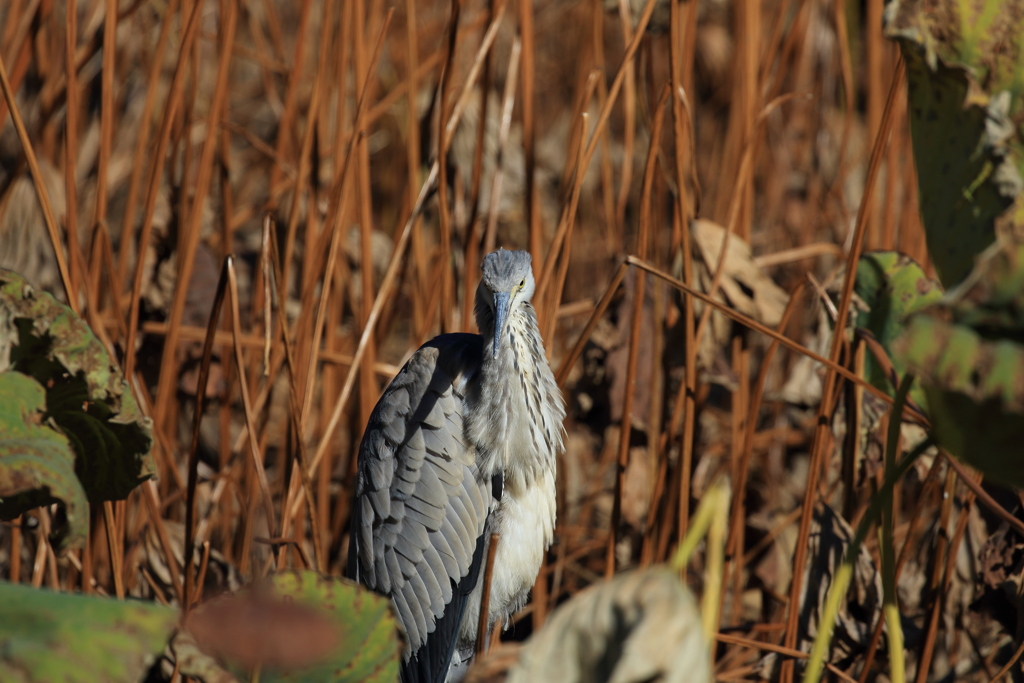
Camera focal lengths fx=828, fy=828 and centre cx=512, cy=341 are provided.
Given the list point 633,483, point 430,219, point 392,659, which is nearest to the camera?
point 392,659

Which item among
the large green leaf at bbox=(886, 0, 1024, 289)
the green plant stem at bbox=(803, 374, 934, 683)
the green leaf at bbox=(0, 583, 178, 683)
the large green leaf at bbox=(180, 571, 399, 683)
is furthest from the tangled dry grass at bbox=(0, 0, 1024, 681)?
the green leaf at bbox=(0, 583, 178, 683)

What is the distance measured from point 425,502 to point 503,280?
1.74 feet

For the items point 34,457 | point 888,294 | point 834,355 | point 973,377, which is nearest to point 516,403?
point 834,355

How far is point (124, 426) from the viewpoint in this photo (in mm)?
1101

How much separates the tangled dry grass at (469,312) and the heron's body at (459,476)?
0.34 feet

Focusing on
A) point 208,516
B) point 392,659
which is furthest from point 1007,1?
point 208,516

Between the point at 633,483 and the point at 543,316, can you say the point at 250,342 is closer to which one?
the point at 543,316

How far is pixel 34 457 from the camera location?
0.90m

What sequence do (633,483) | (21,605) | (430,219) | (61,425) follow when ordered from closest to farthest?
(21,605), (61,425), (633,483), (430,219)

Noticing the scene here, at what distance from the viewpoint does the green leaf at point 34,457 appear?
0.86 metres

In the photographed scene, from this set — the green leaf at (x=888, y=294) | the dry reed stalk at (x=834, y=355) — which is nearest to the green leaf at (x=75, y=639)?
the dry reed stalk at (x=834, y=355)

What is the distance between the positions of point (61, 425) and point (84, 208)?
198 centimetres

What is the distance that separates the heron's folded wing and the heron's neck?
69mm

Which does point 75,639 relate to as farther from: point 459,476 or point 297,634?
point 459,476
